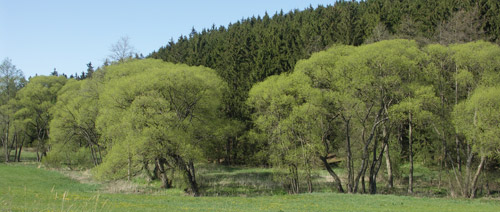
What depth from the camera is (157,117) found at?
30.6 meters

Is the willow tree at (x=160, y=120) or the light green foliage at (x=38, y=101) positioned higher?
the light green foliage at (x=38, y=101)

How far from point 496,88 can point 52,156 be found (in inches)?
2101

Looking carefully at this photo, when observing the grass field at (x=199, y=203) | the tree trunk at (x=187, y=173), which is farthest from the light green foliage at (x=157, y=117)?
the grass field at (x=199, y=203)

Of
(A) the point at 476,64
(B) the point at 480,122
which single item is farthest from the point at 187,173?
(A) the point at 476,64

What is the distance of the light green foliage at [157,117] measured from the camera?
2958cm

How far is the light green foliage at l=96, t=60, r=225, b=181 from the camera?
29.6 meters

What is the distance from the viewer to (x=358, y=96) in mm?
31062

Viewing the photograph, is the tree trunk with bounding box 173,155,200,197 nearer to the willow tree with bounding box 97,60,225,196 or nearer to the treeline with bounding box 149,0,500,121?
the willow tree with bounding box 97,60,225,196

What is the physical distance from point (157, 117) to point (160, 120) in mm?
362

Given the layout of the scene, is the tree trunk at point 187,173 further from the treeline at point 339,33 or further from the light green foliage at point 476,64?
the light green foliage at point 476,64

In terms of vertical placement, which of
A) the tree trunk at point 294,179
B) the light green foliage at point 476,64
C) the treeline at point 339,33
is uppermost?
the treeline at point 339,33

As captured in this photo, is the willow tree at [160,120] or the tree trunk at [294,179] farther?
the tree trunk at [294,179]

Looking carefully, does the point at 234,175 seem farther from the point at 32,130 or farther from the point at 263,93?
the point at 32,130

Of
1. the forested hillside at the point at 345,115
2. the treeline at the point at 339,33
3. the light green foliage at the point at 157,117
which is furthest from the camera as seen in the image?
the treeline at the point at 339,33
